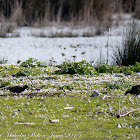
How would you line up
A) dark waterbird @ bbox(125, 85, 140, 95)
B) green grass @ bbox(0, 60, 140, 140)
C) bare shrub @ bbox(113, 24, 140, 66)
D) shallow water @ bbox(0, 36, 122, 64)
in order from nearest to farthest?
green grass @ bbox(0, 60, 140, 140) → dark waterbird @ bbox(125, 85, 140, 95) → bare shrub @ bbox(113, 24, 140, 66) → shallow water @ bbox(0, 36, 122, 64)

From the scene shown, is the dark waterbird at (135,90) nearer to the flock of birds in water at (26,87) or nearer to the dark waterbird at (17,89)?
the flock of birds in water at (26,87)

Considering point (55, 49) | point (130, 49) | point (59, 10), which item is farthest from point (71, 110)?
point (59, 10)

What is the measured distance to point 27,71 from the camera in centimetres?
610


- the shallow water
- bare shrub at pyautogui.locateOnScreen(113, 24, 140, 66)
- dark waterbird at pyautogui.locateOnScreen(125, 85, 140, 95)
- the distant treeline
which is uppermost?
the distant treeline

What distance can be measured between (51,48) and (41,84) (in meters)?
5.10

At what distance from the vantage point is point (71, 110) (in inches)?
155

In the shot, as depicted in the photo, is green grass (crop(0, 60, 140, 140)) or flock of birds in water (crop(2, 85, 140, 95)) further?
flock of birds in water (crop(2, 85, 140, 95))

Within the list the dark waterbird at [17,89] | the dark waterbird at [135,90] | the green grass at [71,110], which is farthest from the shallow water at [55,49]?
the dark waterbird at [135,90]

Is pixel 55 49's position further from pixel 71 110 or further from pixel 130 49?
pixel 71 110

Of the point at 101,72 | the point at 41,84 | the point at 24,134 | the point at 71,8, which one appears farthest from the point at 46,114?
the point at 71,8

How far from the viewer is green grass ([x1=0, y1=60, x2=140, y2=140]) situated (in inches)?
123

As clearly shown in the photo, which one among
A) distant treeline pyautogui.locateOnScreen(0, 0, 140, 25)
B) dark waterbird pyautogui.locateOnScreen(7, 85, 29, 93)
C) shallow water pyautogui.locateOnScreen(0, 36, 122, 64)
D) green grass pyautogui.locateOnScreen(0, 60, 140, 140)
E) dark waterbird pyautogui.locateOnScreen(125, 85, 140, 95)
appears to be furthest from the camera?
distant treeline pyautogui.locateOnScreen(0, 0, 140, 25)

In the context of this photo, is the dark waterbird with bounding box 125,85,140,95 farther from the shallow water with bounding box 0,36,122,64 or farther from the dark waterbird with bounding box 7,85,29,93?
the shallow water with bounding box 0,36,122,64

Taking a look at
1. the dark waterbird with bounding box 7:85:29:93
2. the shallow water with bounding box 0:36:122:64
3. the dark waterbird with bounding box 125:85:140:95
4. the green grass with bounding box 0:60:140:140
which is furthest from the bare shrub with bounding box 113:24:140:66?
the dark waterbird with bounding box 7:85:29:93
